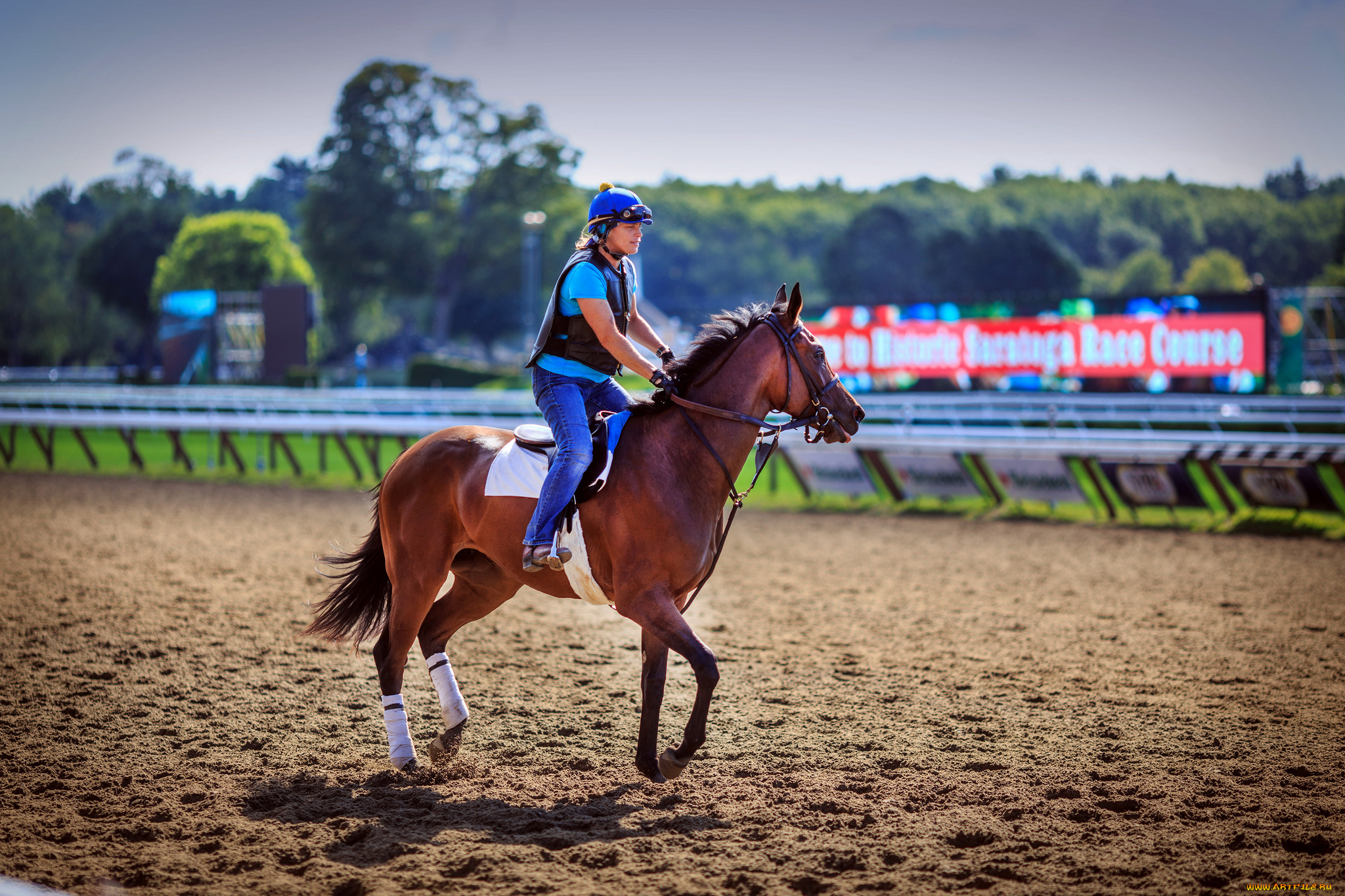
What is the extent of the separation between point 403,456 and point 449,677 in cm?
117

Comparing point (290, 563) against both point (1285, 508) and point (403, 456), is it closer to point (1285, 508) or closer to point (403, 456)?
point (403, 456)

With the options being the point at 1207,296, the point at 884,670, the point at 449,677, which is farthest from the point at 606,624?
the point at 1207,296

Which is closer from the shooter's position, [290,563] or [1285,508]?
[290,563]

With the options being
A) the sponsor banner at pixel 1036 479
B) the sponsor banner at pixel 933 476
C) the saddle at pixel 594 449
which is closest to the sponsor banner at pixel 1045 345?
the sponsor banner at pixel 933 476

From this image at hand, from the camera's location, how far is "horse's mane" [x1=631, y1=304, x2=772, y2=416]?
4898 millimetres

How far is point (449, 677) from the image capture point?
5.19m

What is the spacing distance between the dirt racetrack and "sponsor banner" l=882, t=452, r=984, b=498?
4.84m

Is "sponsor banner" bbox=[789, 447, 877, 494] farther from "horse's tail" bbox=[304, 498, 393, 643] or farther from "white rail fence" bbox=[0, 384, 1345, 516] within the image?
"horse's tail" bbox=[304, 498, 393, 643]

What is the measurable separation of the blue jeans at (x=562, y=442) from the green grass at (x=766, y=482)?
7.72 metres

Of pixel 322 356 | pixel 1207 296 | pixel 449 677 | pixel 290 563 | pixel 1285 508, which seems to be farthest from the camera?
pixel 322 356

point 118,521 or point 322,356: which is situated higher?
point 322,356

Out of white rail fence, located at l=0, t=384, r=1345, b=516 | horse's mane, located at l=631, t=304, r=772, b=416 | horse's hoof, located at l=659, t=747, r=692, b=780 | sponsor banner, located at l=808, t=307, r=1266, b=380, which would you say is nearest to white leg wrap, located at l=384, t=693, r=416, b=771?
horse's hoof, located at l=659, t=747, r=692, b=780

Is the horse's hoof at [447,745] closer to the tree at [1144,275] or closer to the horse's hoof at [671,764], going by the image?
the horse's hoof at [671,764]

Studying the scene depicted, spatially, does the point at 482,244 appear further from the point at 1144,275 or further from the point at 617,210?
the point at 617,210
